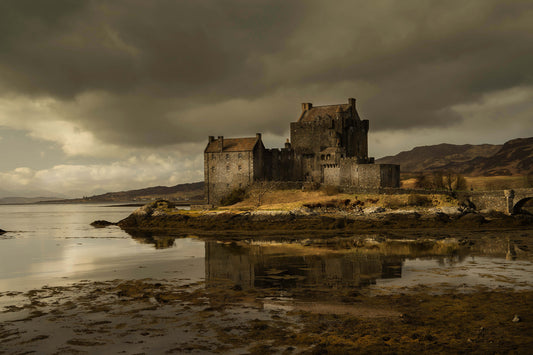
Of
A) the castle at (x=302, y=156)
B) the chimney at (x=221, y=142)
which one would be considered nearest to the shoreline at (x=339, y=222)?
the castle at (x=302, y=156)

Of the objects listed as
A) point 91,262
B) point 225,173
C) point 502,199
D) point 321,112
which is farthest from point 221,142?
point 91,262

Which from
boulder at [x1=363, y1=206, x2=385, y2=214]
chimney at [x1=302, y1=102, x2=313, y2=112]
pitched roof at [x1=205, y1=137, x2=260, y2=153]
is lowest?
boulder at [x1=363, y1=206, x2=385, y2=214]

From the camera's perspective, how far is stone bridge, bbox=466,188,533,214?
46438mm

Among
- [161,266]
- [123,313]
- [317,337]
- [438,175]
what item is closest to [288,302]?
[317,337]

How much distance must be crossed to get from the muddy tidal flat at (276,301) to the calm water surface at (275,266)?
0.09 meters

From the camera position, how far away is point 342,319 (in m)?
12.7

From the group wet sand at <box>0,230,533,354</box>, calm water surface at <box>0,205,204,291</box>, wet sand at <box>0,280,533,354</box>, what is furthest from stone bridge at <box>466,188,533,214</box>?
wet sand at <box>0,280,533,354</box>

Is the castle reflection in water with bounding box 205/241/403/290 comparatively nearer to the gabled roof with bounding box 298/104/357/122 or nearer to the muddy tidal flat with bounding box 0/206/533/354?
the muddy tidal flat with bounding box 0/206/533/354

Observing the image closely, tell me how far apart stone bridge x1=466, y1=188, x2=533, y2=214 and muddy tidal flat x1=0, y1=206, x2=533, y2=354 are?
19932 millimetres

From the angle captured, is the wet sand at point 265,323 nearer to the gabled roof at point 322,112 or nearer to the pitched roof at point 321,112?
the gabled roof at point 322,112

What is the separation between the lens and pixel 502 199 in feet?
157

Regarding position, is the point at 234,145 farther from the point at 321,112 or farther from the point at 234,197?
the point at 321,112

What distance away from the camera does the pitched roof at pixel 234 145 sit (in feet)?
203

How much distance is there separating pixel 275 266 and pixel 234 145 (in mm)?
41786
